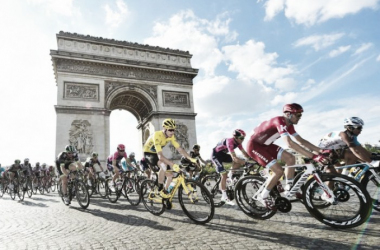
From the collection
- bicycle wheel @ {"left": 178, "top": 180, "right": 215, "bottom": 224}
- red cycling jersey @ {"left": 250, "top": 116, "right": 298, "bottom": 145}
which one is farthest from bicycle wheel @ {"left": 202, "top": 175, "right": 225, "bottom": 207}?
red cycling jersey @ {"left": 250, "top": 116, "right": 298, "bottom": 145}

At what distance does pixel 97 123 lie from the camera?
23.4 m

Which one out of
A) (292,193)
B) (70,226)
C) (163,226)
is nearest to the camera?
(292,193)

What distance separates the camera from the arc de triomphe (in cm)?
2272

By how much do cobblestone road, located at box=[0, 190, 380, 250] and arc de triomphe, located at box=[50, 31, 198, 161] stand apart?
727 inches

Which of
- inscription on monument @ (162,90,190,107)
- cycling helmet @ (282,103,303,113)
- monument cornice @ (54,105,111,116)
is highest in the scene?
inscription on monument @ (162,90,190,107)

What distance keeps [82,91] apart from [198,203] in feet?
72.4

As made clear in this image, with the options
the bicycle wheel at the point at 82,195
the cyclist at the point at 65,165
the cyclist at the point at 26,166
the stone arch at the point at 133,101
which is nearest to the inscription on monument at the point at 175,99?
the stone arch at the point at 133,101

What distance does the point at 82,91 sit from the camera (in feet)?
77.6

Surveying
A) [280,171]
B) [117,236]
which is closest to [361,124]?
[280,171]

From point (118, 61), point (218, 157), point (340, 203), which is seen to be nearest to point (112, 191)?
point (218, 157)

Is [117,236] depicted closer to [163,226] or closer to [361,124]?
[163,226]

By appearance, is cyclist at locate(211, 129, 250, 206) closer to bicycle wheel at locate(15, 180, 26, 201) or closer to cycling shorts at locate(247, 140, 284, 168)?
cycling shorts at locate(247, 140, 284, 168)

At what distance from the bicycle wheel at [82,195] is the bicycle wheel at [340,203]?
213 inches

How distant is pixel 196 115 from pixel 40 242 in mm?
24073
